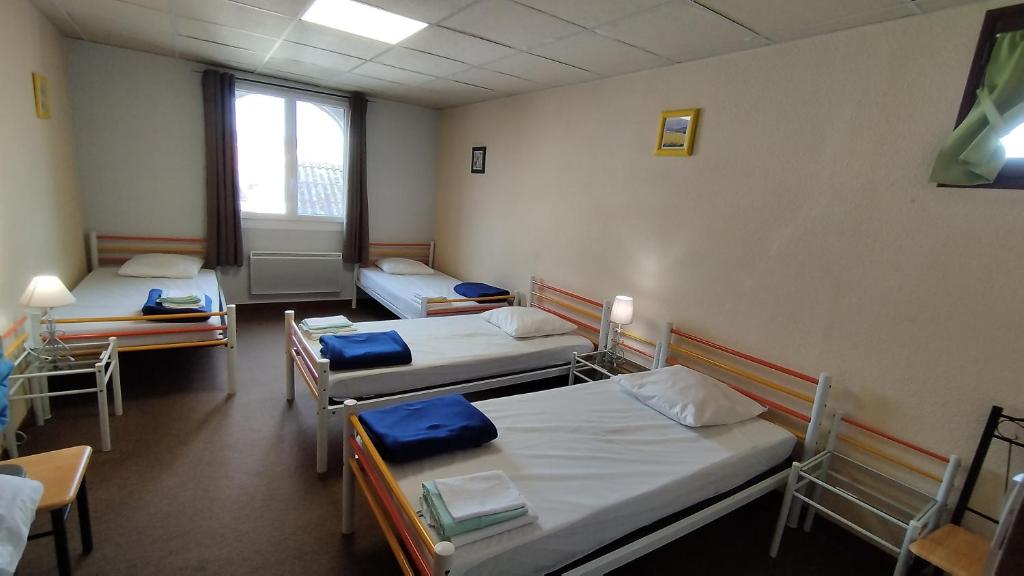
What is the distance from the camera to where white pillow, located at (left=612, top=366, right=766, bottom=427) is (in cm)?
246

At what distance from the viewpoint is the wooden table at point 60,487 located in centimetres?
159

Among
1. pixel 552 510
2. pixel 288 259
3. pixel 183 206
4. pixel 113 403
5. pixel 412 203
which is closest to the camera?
pixel 552 510

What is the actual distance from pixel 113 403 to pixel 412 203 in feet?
12.9

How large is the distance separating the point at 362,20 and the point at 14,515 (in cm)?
297

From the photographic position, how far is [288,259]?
18.3 ft

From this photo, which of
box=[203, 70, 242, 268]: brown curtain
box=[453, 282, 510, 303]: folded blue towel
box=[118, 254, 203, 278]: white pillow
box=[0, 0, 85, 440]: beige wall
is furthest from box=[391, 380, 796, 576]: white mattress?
box=[203, 70, 242, 268]: brown curtain

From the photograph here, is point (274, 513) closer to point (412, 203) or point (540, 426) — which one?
point (540, 426)

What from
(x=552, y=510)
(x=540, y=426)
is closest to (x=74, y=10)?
(x=540, y=426)

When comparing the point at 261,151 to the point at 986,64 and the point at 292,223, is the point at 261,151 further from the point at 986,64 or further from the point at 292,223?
the point at 986,64

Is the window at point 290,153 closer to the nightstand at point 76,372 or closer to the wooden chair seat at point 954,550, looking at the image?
the nightstand at point 76,372

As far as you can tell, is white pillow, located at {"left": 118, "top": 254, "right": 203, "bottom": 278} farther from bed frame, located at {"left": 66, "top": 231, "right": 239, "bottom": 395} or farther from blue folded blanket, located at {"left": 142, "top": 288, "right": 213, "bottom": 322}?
blue folded blanket, located at {"left": 142, "top": 288, "right": 213, "bottom": 322}

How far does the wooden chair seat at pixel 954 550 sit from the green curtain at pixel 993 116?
1483mm

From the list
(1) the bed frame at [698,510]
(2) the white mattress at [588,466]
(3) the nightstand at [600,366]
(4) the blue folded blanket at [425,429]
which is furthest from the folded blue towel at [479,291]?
(4) the blue folded blanket at [425,429]

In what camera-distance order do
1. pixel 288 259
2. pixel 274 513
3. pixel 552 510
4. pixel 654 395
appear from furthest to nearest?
1. pixel 288 259
2. pixel 654 395
3. pixel 274 513
4. pixel 552 510
